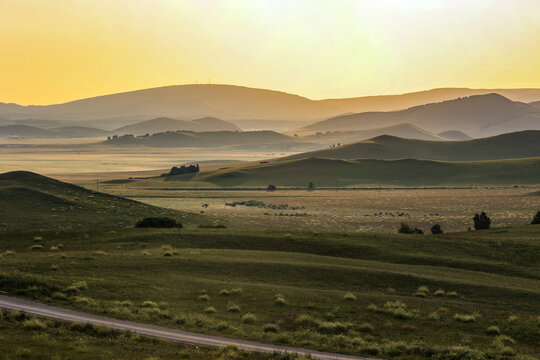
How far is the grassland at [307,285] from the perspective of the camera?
28.8 m

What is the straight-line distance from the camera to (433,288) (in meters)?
41.1

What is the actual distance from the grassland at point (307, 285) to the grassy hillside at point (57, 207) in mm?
25946

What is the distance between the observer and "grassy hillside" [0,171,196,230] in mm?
85562

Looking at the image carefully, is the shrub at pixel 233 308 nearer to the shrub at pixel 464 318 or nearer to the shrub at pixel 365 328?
the shrub at pixel 365 328

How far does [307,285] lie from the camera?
41.1 meters

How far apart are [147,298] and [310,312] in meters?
9.95

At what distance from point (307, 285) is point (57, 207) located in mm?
69074

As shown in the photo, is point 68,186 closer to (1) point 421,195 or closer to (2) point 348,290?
(2) point 348,290

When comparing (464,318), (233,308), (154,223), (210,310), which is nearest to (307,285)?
(233,308)

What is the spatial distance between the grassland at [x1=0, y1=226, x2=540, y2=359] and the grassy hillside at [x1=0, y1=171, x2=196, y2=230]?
25946 millimetres

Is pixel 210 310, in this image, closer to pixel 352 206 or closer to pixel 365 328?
pixel 365 328

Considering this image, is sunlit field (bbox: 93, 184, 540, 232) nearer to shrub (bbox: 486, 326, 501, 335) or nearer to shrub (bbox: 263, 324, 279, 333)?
shrub (bbox: 486, 326, 501, 335)

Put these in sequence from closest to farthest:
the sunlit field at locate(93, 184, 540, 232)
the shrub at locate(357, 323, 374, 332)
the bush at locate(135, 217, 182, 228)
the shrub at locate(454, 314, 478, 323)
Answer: the shrub at locate(357, 323, 374, 332) < the shrub at locate(454, 314, 478, 323) < the bush at locate(135, 217, 182, 228) < the sunlit field at locate(93, 184, 540, 232)

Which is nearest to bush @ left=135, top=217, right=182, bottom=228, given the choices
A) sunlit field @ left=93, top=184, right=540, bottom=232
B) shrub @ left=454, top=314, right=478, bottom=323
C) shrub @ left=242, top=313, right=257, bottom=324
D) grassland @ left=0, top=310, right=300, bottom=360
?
sunlit field @ left=93, top=184, right=540, bottom=232
